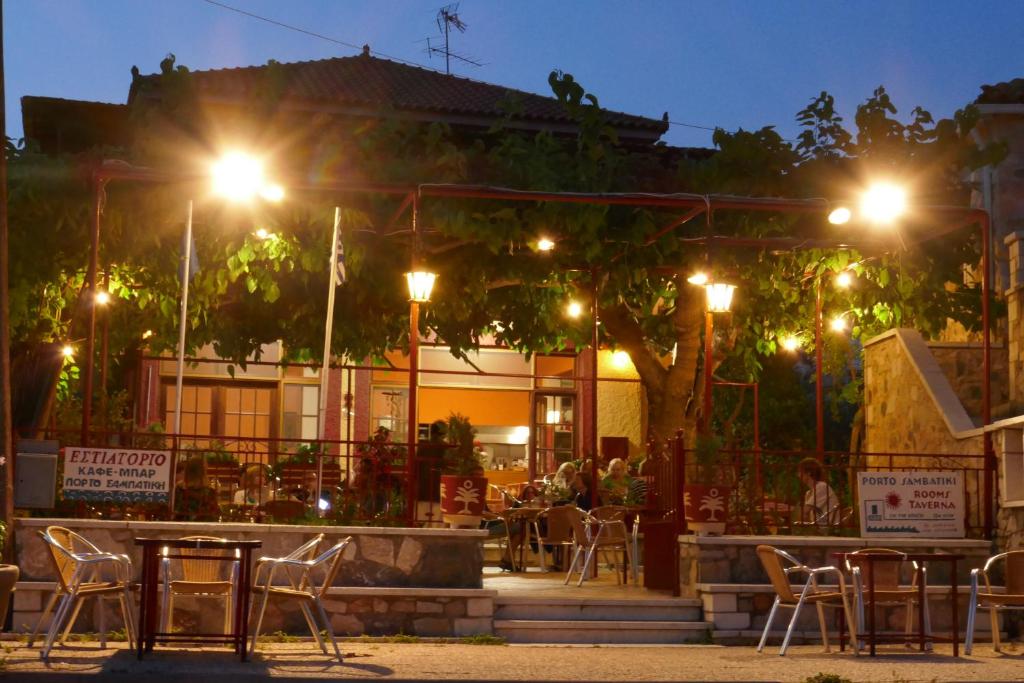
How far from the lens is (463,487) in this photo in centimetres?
1096

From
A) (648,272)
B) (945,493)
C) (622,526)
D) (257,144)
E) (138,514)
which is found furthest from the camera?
(648,272)

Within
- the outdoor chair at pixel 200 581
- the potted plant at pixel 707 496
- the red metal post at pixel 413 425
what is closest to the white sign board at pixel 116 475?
the outdoor chair at pixel 200 581

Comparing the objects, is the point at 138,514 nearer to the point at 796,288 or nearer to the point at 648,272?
the point at 648,272

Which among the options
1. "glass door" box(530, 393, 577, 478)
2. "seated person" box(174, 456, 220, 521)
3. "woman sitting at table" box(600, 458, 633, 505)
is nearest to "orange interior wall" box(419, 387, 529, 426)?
"glass door" box(530, 393, 577, 478)

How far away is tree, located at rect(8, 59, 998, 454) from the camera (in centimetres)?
1323

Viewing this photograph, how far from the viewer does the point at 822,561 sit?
1118cm

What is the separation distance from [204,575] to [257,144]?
5.82m

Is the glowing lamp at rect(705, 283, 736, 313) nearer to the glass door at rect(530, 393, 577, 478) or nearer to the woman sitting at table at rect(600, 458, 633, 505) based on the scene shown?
the woman sitting at table at rect(600, 458, 633, 505)

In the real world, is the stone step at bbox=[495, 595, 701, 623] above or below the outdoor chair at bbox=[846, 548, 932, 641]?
below

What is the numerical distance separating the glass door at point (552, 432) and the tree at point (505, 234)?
5.06m

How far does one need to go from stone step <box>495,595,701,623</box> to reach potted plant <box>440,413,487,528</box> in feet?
2.26

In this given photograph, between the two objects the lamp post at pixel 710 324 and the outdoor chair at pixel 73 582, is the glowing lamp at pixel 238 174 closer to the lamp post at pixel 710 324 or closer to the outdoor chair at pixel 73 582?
the outdoor chair at pixel 73 582

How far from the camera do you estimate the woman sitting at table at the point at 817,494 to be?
40.0 ft

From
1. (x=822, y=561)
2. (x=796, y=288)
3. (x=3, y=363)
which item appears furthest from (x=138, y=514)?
(x=796, y=288)
